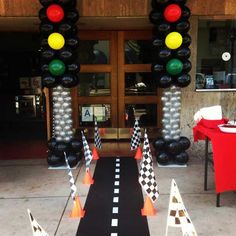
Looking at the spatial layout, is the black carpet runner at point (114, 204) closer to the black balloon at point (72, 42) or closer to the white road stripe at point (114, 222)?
the white road stripe at point (114, 222)

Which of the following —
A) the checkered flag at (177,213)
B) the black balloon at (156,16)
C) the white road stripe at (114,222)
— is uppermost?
the black balloon at (156,16)

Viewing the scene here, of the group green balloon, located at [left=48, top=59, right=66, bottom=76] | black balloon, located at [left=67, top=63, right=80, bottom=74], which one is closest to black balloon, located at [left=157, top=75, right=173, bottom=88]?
black balloon, located at [left=67, top=63, right=80, bottom=74]

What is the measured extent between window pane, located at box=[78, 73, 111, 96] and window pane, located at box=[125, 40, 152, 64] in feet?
2.33

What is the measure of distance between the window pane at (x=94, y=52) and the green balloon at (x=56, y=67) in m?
2.24

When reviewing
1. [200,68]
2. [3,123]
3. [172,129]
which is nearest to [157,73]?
[172,129]

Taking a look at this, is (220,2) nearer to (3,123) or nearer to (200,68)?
(200,68)

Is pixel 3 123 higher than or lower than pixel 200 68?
lower

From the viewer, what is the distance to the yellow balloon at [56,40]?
616 centimetres

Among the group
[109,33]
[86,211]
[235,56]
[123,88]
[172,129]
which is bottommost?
[86,211]

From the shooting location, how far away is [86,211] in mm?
4770

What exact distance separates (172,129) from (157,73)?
3.82ft

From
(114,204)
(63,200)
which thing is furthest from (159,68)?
(63,200)

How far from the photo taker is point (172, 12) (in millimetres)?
6055

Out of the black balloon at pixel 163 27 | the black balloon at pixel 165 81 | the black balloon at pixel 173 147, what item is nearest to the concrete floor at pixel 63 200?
the black balloon at pixel 173 147
